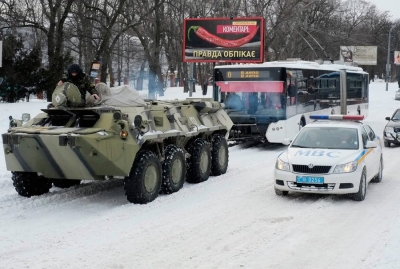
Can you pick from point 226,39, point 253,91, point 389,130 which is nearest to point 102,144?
point 253,91

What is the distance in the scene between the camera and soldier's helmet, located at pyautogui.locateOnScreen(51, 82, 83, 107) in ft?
35.1

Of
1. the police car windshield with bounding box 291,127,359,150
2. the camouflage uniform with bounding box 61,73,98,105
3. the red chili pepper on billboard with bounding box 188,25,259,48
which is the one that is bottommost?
the police car windshield with bounding box 291,127,359,150

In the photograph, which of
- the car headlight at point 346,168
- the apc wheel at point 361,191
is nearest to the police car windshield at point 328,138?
the apc wheel at point 361,191

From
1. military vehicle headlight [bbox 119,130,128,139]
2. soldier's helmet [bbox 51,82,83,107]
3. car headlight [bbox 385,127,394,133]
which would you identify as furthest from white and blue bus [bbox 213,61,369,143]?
military vehicle headlight [bbox 119,130,128,139]

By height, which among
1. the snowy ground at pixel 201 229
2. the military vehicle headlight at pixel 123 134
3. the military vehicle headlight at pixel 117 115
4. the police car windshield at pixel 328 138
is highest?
the military vehicle headlight at pixel 117 115

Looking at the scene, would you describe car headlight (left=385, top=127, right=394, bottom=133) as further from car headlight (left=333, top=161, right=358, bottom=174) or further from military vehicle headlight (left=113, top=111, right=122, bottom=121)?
military vehicle headlight (left=113, top=111, right=122, bottom=121)

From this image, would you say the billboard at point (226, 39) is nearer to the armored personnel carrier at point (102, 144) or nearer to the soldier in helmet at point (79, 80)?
the armored personnel carrier at point (102, 144)

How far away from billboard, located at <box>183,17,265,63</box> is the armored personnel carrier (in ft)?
56.5

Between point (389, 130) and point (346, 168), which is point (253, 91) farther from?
point (346, 168)

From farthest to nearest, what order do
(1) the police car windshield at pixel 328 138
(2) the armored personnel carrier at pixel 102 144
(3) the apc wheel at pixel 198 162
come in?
(3) the apc wheel at pixel 198 162 < (1) the police car windshield at pixel 328 138 < (2) the armored personnel carrier at pixel 102 144

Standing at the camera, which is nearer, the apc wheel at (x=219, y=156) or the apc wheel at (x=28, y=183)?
the apc wheel at (x=28, y=183)

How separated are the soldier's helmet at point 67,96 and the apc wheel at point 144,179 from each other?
145cm

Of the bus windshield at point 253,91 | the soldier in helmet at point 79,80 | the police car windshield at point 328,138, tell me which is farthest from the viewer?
the bus windshield at point 253,91

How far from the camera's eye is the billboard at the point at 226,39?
29.3 meters
